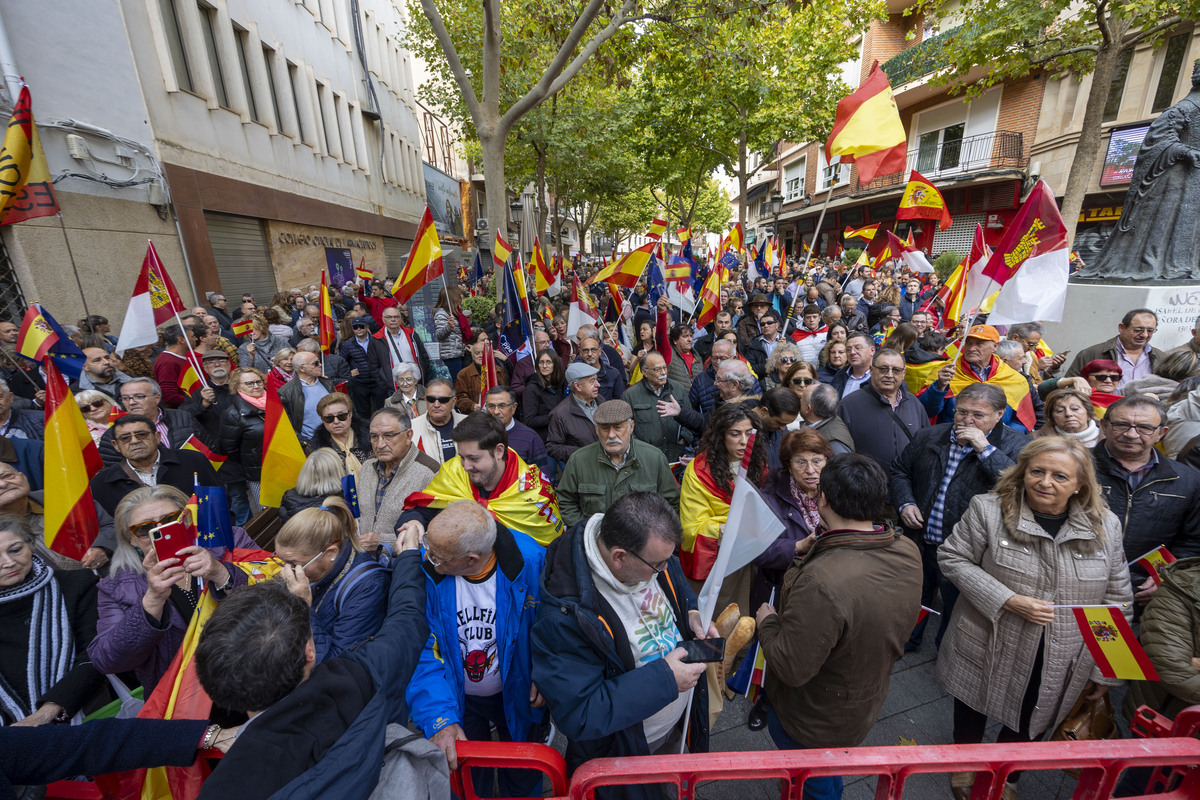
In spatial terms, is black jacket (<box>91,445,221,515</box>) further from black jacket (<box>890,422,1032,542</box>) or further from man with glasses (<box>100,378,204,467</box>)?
black jacket (<box>890,422,1032,542</box>)

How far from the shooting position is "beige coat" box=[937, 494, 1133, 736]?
2.17 meters

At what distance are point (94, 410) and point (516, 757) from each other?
4.32 metres

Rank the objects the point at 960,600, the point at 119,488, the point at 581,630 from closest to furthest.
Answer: the point at 581,630, the point at 960,600, the point at 119,488

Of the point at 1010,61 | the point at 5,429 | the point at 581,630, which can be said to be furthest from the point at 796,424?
the point at 1010,61

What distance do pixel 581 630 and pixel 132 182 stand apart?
1135cm

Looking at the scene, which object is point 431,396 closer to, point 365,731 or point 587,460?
point 587,460

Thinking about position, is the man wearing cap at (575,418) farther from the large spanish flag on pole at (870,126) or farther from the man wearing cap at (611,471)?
the large spanish flag on pole at (870,126)

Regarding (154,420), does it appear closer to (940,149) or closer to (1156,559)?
(1156,559)

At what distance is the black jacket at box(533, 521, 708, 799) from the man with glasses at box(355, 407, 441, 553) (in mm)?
1577

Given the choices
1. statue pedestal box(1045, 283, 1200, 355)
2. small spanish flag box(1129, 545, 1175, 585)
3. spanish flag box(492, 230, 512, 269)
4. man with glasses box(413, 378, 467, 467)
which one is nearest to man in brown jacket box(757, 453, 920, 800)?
small spanish flag box(1129, 545, 1175, 585)

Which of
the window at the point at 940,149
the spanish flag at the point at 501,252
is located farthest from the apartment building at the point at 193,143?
the window at the point at 940,149

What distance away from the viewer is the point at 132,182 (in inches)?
339

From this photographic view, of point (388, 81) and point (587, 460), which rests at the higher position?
point (388, 81)

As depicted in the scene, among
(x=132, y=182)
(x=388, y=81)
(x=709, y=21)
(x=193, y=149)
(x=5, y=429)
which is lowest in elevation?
(x=5, y=429)
